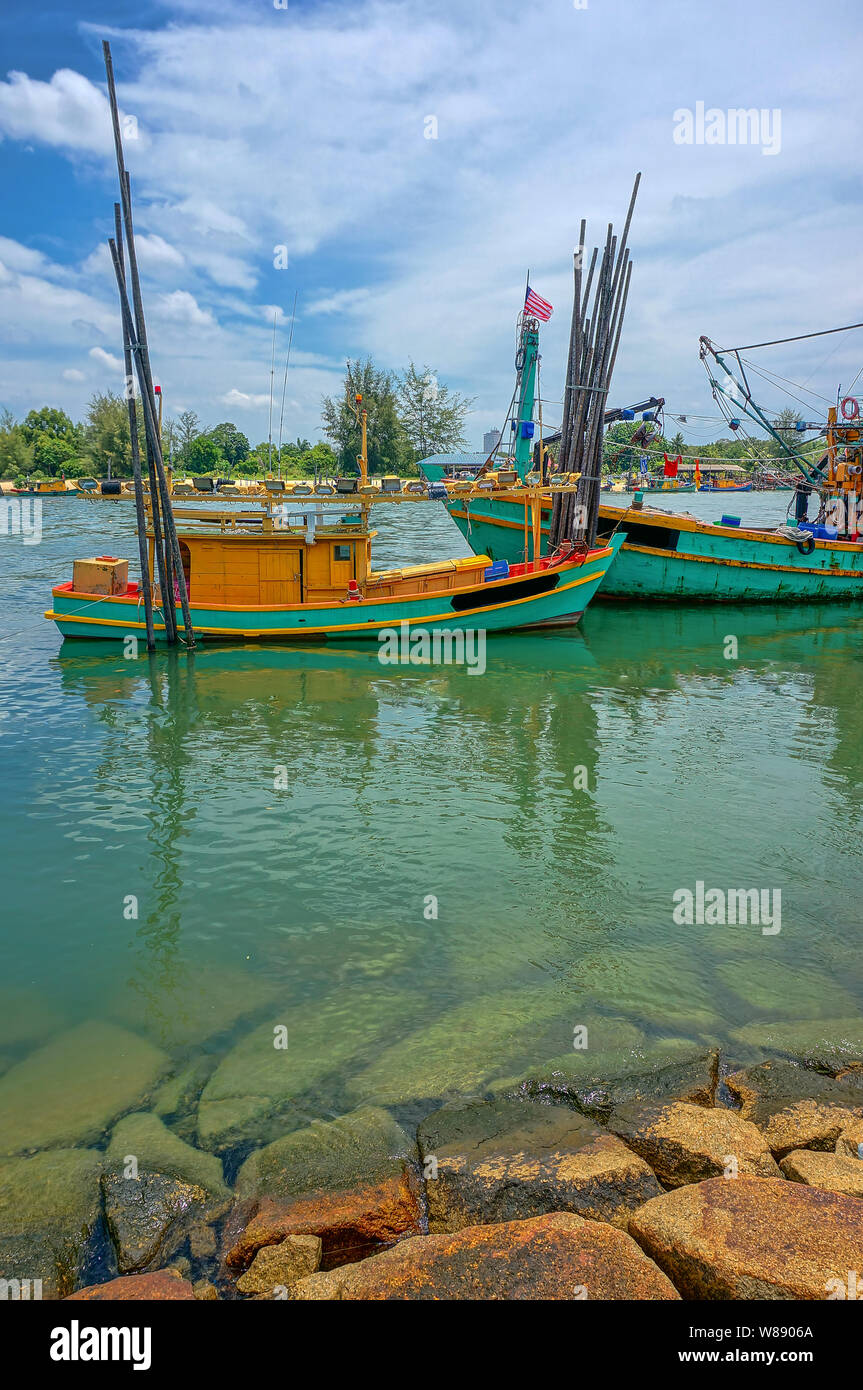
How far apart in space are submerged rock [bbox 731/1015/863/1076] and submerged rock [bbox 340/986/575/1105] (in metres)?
1.34

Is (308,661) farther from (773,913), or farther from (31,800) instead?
(773,913)

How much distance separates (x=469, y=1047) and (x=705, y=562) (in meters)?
23.0

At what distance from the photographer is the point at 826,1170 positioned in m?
4.69

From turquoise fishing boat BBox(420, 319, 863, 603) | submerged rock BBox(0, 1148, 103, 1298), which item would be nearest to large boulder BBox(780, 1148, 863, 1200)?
submerged rock BBox(0, 1148, 103, 1298)

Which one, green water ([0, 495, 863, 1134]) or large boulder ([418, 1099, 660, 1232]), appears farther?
green water ([0, 495, 863, 1134])

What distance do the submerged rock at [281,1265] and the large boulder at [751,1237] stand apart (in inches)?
65.0

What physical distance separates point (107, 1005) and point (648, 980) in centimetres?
456

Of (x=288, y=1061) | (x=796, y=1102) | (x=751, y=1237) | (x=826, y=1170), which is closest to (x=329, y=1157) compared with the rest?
(x=288, y=1061)

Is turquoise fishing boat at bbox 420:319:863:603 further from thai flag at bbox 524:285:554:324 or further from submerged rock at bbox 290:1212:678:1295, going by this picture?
submerged rock at bbox 290:1212:678:1295

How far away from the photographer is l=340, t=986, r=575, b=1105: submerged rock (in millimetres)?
5945

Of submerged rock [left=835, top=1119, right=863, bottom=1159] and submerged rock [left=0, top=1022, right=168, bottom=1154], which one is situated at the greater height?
submerged rock [left=835, top=1119, right=863, bottom=1159]
